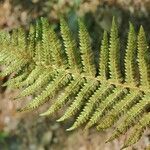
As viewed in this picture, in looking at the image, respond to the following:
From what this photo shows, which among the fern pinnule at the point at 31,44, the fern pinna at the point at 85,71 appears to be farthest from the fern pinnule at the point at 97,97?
the fern pinnule at the point at 31,44

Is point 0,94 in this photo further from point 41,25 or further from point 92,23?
point 41,25

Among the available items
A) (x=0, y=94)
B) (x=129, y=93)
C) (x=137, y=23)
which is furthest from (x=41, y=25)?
(x=0, y=94)

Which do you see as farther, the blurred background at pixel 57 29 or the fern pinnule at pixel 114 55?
the blurred background at pixel 57 29

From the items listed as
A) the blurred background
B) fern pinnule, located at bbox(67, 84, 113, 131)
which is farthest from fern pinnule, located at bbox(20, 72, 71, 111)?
the blurred background

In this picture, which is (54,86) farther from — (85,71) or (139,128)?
(139,128)

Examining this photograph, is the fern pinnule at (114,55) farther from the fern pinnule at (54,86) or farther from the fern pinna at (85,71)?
the fern pinnule at (54,86)

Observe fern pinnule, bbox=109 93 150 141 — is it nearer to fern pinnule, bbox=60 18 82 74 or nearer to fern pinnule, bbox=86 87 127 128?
fern pinnule, bbox=86 87 127 128

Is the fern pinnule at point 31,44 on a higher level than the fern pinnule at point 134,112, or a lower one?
higher

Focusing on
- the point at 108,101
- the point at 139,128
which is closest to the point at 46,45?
the point at 108,101
